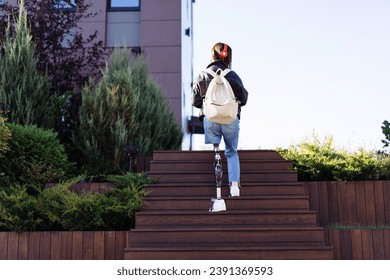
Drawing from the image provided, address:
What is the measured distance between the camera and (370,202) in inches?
260

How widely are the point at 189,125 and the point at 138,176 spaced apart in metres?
7.96

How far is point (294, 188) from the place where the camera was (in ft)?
20.0

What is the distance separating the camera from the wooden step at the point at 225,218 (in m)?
5.42

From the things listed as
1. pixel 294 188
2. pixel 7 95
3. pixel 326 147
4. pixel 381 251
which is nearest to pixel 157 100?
pixel 7 95

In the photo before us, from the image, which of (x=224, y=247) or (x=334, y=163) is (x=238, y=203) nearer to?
(x=224, y=247)

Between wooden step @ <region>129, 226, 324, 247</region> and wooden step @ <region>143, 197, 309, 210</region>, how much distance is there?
60 centimetres

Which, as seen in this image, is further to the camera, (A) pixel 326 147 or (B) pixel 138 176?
(A) pixel 326 147

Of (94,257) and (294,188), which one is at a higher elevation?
(294,188)

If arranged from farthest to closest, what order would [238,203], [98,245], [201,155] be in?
[201,155]
[238,203]
[98,245]

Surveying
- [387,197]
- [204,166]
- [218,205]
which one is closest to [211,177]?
[204,166]

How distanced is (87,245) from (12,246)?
35.0 inches

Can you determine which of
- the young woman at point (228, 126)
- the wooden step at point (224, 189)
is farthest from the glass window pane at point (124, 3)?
the wooden step at point (224, 189)

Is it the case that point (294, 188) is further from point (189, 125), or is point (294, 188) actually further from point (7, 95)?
point (189, 125)

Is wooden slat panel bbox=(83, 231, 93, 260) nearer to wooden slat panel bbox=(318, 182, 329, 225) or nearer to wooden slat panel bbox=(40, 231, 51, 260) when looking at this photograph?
wooden slat panel bbox=(40, 231, 51, 260)
